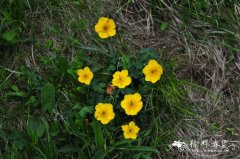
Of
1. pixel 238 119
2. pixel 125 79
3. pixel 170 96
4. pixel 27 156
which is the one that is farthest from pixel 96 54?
pixel 238 119

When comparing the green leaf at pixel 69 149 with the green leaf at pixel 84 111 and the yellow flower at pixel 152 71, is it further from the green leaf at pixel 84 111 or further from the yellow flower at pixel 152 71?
the yellow flower at pixel 152 71

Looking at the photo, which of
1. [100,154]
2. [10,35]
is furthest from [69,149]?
[10,35]

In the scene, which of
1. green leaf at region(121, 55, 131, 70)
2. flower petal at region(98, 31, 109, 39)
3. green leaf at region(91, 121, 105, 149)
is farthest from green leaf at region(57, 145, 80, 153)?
flower petal at region(98, 31, 109, 39)

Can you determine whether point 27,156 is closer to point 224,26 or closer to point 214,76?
point 214,76

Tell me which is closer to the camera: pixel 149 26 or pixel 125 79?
pixel 125 79

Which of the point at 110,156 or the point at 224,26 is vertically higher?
the point at 224,26

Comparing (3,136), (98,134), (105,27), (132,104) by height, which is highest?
(105,27)

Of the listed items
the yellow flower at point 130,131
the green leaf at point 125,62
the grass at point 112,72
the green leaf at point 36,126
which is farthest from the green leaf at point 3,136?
the green leaf at point 125,62

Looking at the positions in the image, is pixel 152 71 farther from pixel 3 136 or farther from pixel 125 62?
pixel 3 136
